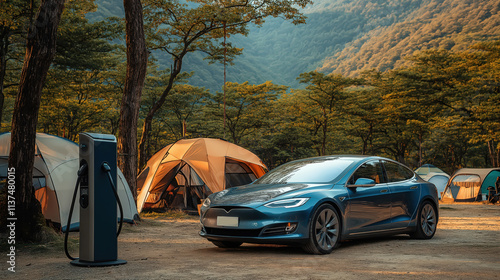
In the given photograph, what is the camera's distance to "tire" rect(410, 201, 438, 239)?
8656 mm

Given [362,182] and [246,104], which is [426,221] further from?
[246,104]

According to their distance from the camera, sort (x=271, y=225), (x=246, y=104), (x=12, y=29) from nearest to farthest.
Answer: (x=271, y=225) → (x=12, y=29) → (x=246, y=104)

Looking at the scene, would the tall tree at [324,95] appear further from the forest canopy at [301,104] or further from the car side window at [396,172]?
the car side window at [396,172]

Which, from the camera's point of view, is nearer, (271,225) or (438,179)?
(271,225)

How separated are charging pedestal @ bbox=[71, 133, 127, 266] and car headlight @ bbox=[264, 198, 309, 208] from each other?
203 centimetres

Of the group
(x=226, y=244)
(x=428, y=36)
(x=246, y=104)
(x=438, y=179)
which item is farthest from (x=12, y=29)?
(x=428, y=36)

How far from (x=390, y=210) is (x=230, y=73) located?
268ft

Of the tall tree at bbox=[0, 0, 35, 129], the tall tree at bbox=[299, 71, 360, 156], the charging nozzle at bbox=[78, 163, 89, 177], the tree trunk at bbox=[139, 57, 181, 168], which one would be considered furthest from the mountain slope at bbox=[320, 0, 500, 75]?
the charging nozzle at bbox=[78, 163, 89, 177]

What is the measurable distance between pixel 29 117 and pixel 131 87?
5154 millimetres

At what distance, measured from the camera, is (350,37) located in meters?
131

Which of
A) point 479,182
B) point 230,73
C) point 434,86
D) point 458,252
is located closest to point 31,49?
point 458,252

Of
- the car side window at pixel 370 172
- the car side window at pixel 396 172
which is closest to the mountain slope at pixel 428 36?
the car side window at pixel 396 172

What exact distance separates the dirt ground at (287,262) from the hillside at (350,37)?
62754 millimetres

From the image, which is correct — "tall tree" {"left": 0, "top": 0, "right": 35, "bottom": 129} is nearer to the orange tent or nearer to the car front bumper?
the orange tent
